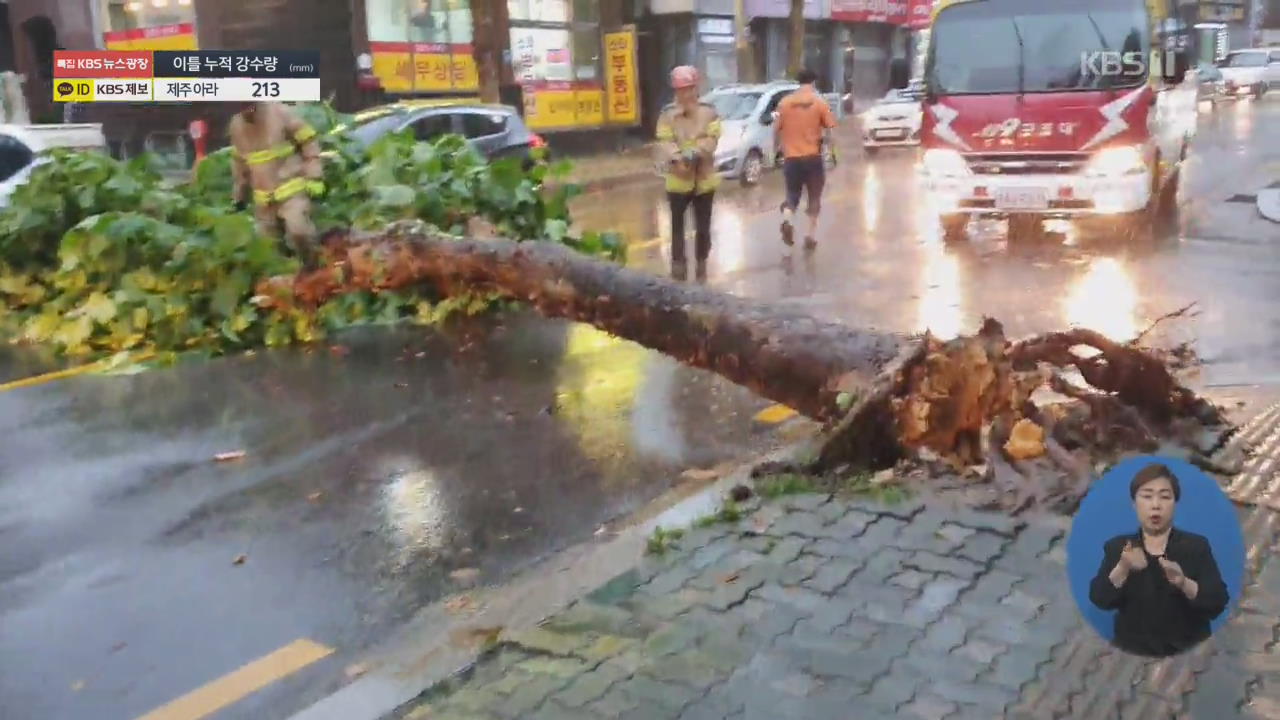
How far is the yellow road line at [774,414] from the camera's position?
6586 millimetres

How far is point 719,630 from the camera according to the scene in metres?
3.85

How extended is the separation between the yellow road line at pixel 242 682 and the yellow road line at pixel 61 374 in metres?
4.89

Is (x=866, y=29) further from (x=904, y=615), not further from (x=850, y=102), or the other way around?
(x=904, y=615)

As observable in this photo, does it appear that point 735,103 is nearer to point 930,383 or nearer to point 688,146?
point 688,146

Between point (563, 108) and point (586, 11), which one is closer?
point (563, 108)

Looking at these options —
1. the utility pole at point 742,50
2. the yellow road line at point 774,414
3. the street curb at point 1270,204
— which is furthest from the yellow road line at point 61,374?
the utility pole at point 742,50

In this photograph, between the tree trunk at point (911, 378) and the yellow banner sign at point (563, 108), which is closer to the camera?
the tree trunk at point (911, 378)

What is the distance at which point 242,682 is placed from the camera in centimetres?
389

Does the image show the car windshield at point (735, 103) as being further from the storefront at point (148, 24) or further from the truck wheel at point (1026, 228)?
the storefront at point (148, 24)

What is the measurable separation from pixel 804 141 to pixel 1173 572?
10027mm

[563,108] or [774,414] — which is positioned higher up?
[563,108]

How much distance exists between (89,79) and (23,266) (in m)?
6.62

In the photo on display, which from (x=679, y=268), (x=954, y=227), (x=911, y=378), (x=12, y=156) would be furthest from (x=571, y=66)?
(x=911, y=378)

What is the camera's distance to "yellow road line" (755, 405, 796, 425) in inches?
259
